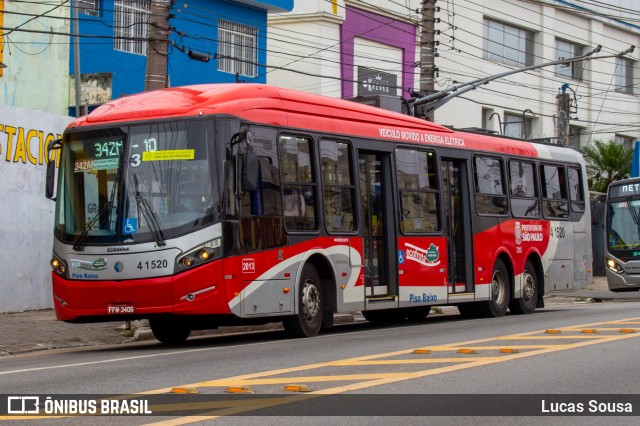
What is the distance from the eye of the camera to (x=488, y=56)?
47125 mm

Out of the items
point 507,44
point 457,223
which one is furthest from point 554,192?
point 507,44

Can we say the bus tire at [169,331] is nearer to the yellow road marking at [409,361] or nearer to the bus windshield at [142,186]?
the bus windshield at [142,186]

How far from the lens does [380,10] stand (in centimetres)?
4009

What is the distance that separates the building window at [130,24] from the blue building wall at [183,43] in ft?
0.63

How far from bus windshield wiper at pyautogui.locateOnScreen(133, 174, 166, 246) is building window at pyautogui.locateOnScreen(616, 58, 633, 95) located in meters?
45.7

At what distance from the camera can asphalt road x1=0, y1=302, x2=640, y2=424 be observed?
9742 mm

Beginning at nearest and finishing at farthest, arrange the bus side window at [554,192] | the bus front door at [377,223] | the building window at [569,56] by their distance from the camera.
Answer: the bus front door at [377,223], the bus side window at [554,192], the building window at [569,56]

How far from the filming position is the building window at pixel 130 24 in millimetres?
29672

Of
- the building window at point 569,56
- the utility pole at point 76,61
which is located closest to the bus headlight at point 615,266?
the utility pole at point 76,61

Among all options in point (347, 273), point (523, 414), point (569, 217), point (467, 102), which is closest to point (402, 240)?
point (347, 273)

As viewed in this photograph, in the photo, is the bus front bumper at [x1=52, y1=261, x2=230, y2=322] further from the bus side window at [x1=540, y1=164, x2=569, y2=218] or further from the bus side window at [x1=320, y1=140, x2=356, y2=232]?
the bus side window at [x1=540, y1=164, x2=569, y2=218]

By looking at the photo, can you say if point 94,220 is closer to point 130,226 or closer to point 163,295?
point 130,226

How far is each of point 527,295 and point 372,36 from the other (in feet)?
62.8

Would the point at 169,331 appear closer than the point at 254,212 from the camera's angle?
No
